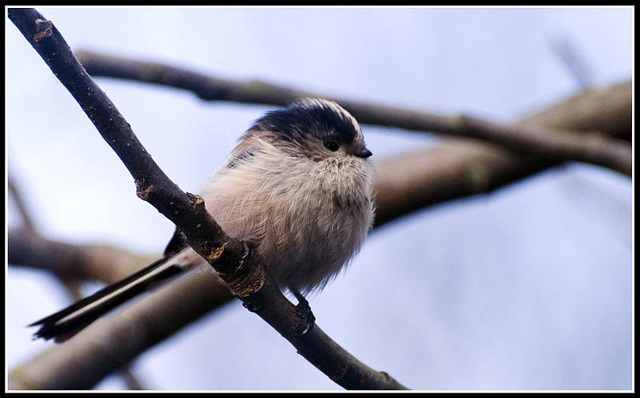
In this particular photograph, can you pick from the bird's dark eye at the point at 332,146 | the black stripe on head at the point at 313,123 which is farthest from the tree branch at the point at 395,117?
the bird's dark eye at the point at 332,146

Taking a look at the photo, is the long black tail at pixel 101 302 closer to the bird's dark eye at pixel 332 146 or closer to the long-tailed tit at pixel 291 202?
the long-tailed tit at pixel 291 202

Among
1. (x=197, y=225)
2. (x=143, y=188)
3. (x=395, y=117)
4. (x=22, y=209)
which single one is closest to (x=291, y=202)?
(x=197, y=225)

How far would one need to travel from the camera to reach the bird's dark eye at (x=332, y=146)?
119 inches

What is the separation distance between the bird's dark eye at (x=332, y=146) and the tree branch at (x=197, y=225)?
33.3 inches

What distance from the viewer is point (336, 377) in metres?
2.49

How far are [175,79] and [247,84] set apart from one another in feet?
1.27

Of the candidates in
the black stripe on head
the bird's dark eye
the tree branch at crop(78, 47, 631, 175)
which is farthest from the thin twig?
the bird's dark eye

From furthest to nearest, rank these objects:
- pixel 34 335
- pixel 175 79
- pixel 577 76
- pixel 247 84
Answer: pixel 577 76, pixel 247 84, pixel 175 79, pixel 34 335

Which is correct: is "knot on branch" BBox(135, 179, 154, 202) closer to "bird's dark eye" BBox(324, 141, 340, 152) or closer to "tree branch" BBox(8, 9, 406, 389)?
"tree branch" BBox(8, 9, 406, 389)

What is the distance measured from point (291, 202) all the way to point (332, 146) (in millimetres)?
446

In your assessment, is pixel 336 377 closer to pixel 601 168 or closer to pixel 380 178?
pixel 380 178

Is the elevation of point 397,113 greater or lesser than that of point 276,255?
greater

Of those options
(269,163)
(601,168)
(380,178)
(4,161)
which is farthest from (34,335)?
(601,168)

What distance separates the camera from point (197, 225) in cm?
211
